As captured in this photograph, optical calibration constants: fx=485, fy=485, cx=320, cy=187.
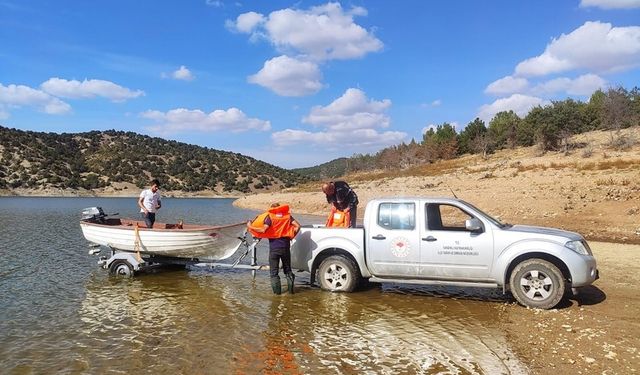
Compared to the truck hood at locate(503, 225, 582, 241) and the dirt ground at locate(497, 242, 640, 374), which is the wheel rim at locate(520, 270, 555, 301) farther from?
the truck hood at locate(503, 225, 582, 241)

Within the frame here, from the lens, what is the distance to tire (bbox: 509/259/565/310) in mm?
8406

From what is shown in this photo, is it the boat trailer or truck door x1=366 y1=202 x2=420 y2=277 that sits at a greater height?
truck door x1=366 y1=202 x2=420 y2=277

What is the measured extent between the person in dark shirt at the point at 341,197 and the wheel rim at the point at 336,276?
59.0 inches

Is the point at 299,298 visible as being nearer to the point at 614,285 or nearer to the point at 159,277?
the point at 159,277

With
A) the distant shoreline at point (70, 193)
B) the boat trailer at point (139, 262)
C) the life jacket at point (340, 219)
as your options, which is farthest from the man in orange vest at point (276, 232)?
the distant shoreline at point (70, 193)

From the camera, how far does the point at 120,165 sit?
109 meters

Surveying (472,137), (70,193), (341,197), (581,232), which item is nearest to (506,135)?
(472,137)

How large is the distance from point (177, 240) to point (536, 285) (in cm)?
776

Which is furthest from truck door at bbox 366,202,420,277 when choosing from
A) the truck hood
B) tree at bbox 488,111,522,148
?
tree at bbox 488,111,522,148

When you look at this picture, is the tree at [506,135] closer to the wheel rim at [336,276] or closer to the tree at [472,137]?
the tree at [472,137]

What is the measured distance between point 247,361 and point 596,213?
712 inches

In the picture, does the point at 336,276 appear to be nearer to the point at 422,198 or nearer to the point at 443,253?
the point at 443,253

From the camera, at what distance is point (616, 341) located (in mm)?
6633

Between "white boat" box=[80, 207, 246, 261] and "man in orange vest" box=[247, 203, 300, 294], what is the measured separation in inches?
78.7
